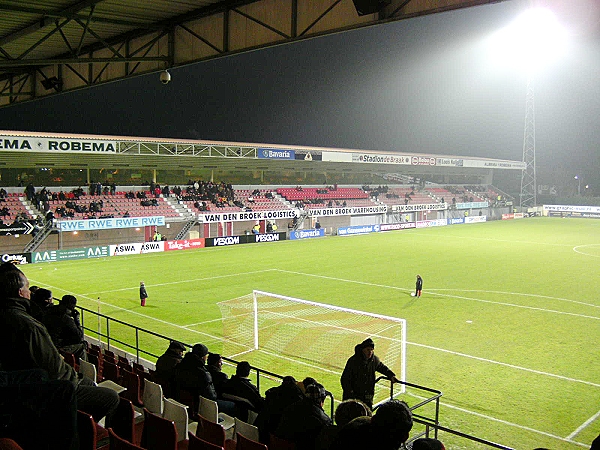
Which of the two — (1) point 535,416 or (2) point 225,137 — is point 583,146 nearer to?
(2) point 225,137

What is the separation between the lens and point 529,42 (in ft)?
209

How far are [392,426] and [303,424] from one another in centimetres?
235

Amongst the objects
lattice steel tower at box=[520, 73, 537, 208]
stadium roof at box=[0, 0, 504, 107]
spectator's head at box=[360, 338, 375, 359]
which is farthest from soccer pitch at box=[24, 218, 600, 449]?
lattice steel tower at box=[520, 73, 537, 208]

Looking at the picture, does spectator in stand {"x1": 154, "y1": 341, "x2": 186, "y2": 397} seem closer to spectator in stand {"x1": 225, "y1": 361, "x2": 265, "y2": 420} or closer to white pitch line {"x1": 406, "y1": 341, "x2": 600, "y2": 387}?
spectator in stand {"x1": 225, "y1": 361, "x2": 265, "y2": 420}

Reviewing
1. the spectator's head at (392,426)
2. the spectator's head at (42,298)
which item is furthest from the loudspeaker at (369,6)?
the spectator's head at (42,298)

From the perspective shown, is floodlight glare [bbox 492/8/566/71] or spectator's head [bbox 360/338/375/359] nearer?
spectator's head [bbox 360/338/375/359]

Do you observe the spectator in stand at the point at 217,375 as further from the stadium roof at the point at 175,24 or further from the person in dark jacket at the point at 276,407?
the stadium roof at the point at 175,24

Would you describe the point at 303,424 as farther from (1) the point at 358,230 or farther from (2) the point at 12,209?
(1) the point at 358,230

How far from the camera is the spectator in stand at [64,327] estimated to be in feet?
27.3

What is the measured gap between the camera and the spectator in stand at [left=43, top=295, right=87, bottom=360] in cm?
831

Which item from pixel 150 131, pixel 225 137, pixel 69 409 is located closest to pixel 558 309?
pixel 69 409

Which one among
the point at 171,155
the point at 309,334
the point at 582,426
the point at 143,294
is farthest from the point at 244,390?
the point at 171,155

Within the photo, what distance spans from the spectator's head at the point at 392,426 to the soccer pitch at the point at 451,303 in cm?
758

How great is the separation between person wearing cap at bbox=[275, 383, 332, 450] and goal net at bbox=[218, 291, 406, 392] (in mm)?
7925
